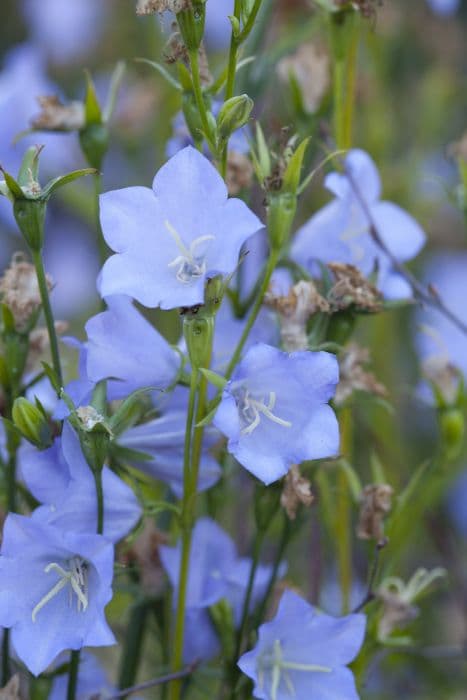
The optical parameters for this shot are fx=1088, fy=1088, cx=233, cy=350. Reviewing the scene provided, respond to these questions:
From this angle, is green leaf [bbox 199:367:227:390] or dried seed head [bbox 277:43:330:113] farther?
dried seed head [bbox 277:43:330:113]

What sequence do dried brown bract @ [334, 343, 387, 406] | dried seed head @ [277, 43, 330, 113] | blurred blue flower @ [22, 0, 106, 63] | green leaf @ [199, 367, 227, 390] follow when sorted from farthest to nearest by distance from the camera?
blurred blue flower @ [22, 0, 106, 63] < dried seed head @ [277, 43, 330, 113] < dried brown bract @ [334, 343, 387, 406] < green leaf @ [199, 367, 227, 390]

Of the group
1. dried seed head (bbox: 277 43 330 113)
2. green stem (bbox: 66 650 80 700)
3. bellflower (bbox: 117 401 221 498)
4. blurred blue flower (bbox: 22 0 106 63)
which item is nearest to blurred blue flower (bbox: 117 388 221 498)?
bellflower (bbox: 117 401 221 498)

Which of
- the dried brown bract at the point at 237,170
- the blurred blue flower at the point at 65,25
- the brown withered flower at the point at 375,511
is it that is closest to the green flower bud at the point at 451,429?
the brown withered flower at the point at 375,511

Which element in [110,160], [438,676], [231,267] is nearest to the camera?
[231,267]

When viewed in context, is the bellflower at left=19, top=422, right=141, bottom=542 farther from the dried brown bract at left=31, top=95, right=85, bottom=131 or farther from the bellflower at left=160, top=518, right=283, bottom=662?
the dried brown bract at left=31, top=95, right=85, bottom=131

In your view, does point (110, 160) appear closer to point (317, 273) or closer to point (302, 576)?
point (302, 576)

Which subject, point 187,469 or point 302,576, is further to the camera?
point 302,576

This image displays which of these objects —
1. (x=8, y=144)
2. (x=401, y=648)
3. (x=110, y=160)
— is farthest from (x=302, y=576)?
(x=110, y=160)
